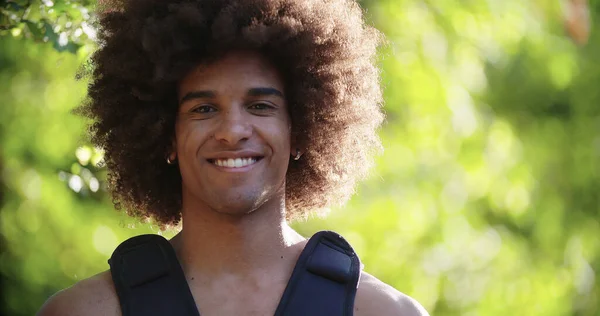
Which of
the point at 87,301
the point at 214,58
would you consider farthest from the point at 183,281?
the point at 214,58

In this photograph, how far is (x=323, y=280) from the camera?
441 centimetres

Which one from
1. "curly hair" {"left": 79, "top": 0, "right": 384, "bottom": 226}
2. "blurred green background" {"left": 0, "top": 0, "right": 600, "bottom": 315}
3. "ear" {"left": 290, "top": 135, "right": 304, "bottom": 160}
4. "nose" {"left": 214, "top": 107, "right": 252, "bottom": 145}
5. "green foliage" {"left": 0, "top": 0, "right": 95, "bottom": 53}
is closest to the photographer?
"nose" {"left": 214, "top": 107, "right": 252, "bottom": 145}

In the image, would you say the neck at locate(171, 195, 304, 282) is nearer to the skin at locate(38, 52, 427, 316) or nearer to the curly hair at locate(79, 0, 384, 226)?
the skin at locate(38, 52, 427, 316)

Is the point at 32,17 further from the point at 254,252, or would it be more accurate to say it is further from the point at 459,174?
the point at 459,174

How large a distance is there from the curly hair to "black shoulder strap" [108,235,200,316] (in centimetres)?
37

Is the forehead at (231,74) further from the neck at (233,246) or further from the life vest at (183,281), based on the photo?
the life vest at (183,281)

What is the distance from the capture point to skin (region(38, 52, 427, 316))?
14.1 feet

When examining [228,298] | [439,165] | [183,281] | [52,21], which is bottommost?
[52,21]

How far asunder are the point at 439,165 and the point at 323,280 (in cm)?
341

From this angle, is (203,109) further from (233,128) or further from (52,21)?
(52,21)

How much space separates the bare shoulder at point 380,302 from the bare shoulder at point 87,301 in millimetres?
871

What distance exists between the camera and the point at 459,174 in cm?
786

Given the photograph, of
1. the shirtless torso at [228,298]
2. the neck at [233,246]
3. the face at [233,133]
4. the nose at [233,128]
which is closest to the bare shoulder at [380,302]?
the shirtless torso at [228,298]

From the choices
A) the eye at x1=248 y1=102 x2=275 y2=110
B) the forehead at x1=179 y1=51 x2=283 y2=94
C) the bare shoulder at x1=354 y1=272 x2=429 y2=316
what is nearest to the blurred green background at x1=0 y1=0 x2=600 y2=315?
the forehead at x1=179 y1=51 x2=283 y2=94
